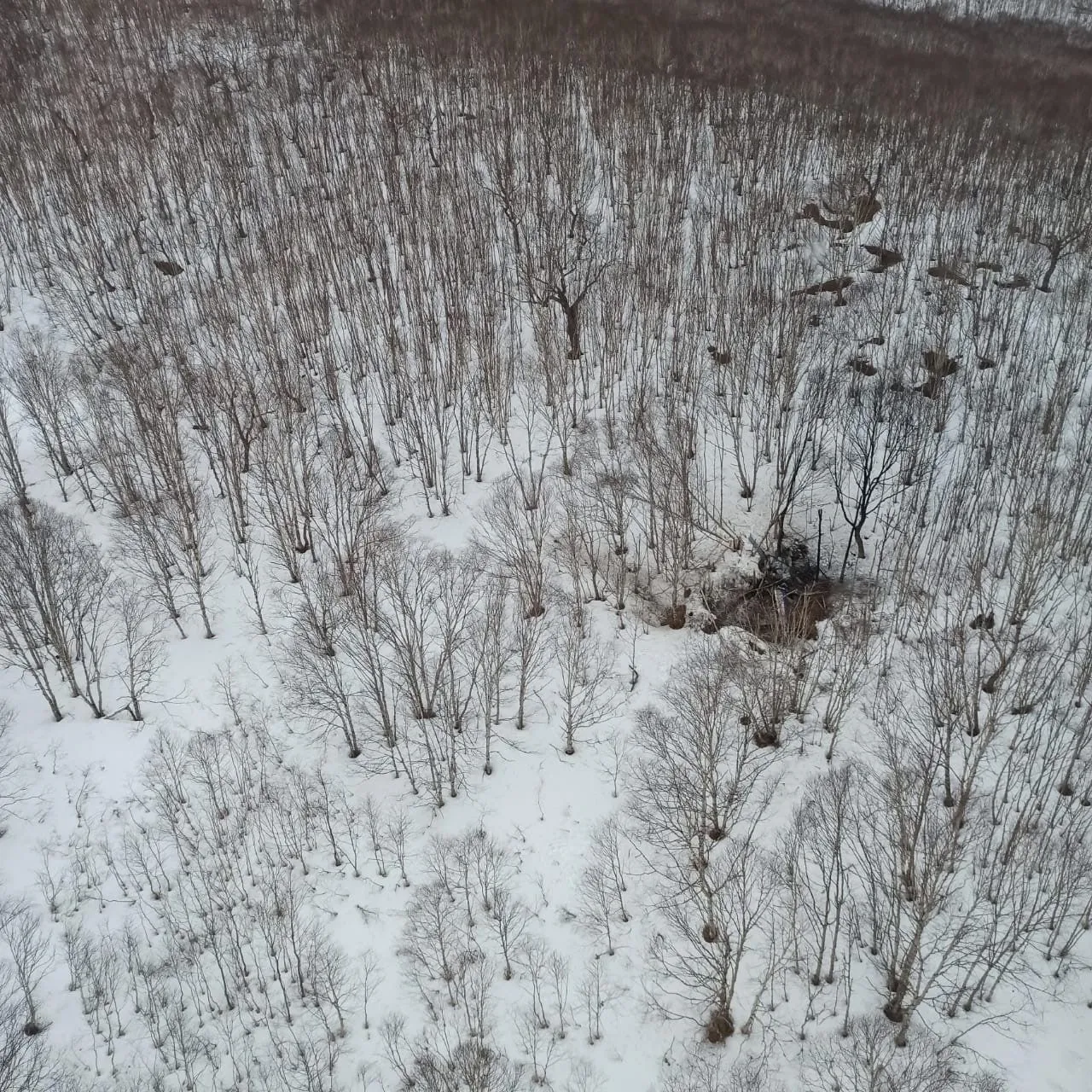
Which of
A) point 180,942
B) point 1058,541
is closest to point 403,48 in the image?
point 1058,541

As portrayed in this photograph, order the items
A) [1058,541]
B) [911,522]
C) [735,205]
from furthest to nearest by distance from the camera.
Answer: [735,205], [911,522], [1058,541]

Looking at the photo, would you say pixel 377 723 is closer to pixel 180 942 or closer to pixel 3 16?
pixel 180 942

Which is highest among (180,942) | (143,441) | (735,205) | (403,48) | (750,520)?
(403,48)

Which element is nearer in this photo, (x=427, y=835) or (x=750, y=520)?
(x=427, y=835)

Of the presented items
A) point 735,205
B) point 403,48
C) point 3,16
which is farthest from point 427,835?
point 3,16

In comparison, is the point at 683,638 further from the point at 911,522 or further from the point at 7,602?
the point at 7,602

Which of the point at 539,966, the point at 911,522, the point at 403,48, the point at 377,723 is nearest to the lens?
the point at 539,966

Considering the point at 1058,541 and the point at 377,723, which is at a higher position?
the point at 1058,541
